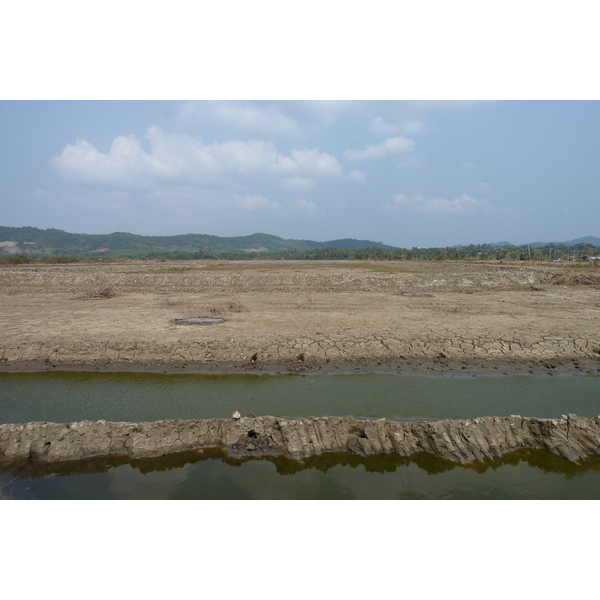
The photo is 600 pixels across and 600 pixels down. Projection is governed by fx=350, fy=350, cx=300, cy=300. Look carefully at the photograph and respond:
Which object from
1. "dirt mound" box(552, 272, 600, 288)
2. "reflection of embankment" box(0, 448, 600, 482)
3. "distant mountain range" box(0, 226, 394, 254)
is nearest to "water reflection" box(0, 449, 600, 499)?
"reflection of embankment" box(0, 448, 600, 482)

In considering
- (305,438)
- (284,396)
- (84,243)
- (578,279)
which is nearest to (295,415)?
(284,396)

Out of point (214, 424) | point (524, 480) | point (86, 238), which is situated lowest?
point (524, 480)

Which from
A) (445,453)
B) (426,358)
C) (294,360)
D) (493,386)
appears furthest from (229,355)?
(493,386)

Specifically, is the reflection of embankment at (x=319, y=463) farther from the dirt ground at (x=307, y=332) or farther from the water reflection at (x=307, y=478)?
the dirt ground at (x=307, y=332)

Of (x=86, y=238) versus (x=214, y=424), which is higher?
(x=86, y=238)

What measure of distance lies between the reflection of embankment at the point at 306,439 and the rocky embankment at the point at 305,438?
1 centimetres

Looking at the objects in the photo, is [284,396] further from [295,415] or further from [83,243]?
[83,243]

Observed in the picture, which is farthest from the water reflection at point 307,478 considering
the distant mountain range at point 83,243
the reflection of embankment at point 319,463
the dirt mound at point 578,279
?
the distant mountain range at point 83,243

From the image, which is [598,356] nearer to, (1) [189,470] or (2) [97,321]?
(1) [189,470]

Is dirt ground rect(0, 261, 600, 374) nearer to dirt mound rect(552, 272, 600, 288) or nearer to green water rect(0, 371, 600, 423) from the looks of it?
green water rect(0, 371, 600, 423)

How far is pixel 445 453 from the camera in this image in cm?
629

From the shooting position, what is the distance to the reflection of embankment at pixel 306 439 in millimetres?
6336

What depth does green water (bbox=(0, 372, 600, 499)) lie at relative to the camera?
222 inches

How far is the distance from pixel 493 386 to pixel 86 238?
171778 millimetres
